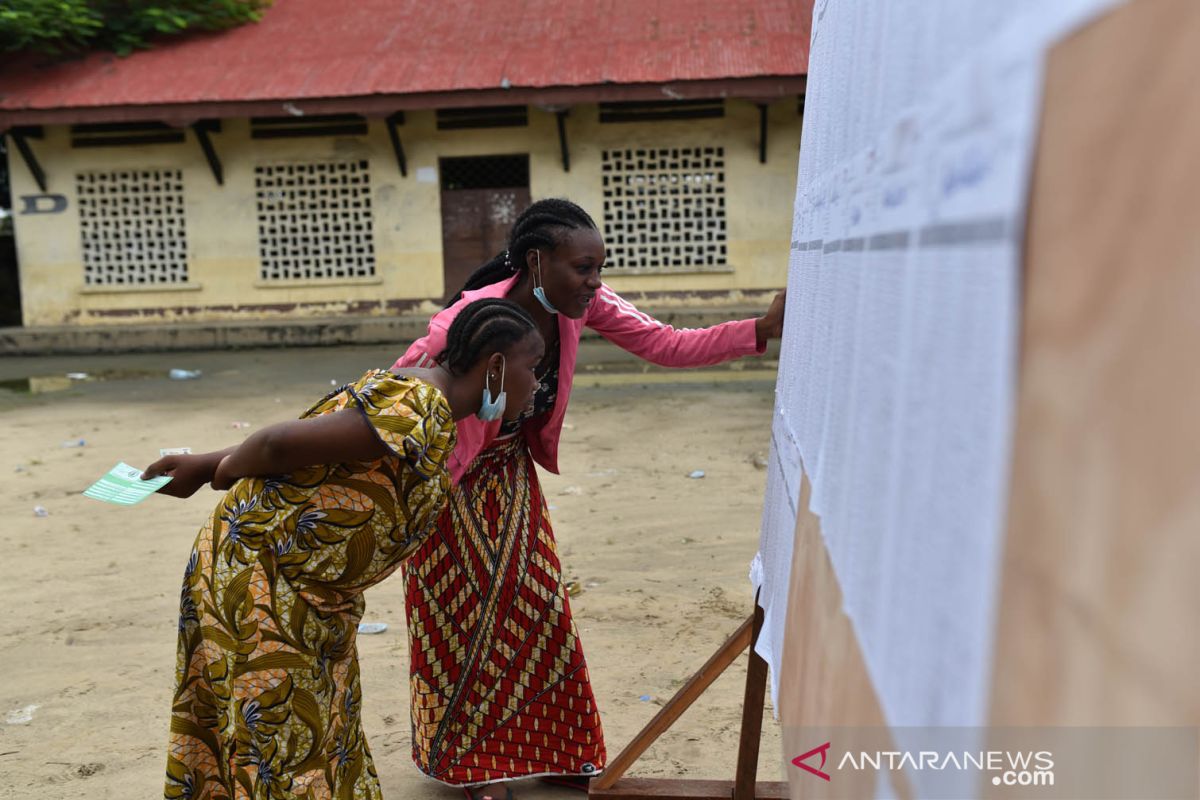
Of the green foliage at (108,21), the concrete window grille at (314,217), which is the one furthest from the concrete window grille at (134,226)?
the green foliage at (108,21)

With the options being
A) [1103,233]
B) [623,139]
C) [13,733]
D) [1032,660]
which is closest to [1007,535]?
[1032,660]

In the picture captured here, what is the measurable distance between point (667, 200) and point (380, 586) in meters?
10.1

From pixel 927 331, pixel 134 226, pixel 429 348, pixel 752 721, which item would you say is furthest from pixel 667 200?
pixel 927 331

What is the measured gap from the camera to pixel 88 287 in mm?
14688

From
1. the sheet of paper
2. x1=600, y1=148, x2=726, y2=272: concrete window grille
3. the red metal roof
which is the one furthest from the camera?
x1=600, y1=148, x2=726, y2=272: concrete window grille

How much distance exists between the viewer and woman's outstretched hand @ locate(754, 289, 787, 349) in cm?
251

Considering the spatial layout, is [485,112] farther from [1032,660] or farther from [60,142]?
[1032,660]

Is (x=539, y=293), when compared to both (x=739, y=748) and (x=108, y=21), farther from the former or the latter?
(x=108, y=21)

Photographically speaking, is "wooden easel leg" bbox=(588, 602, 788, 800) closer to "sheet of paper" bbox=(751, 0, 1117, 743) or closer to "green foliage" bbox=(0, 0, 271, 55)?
"sheet of paper" bbox=(751, 0, 1117, 743)

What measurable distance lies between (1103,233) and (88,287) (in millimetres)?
15772

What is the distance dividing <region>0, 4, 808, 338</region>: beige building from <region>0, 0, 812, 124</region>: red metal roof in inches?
6.8

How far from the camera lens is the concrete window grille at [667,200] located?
13922mm

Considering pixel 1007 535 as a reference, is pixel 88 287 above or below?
below

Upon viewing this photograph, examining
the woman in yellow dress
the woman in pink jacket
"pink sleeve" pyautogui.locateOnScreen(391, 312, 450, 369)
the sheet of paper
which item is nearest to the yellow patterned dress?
the woman in yellow dress
